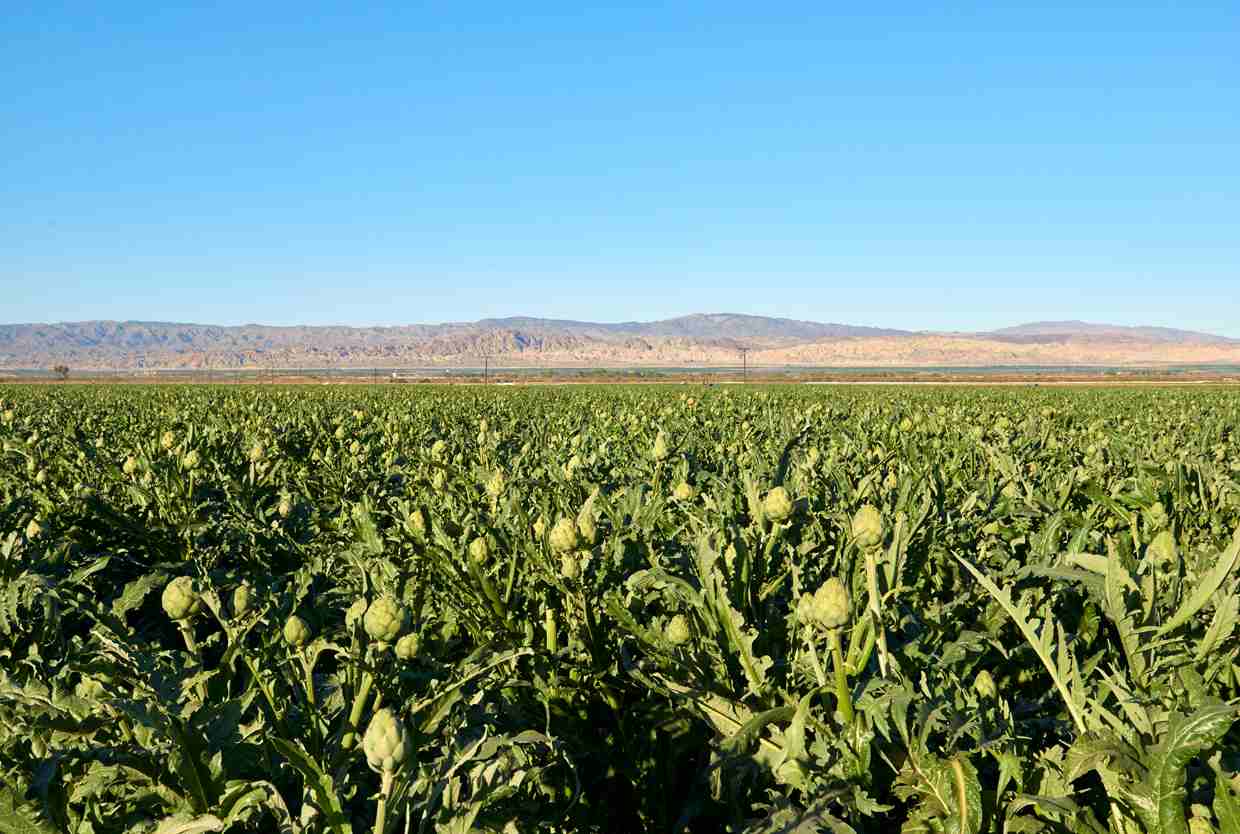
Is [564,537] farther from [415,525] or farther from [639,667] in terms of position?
[415,525]

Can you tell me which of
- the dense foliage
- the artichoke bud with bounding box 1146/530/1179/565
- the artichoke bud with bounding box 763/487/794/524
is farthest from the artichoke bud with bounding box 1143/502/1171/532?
the artichoke bud with bounding box 763/487/794/524

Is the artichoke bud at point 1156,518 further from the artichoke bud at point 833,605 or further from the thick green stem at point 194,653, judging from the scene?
the thick green stem at point 194,653

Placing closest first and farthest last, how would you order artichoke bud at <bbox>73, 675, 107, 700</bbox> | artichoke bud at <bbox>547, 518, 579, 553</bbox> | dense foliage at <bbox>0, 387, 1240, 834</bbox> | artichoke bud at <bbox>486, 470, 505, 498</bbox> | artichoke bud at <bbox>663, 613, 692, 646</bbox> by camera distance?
dense foliage at <bbox>0, 387, 1240, 834</bbox>
artichoke bud at <bbox>73, 675, 107, 700</bbox>
artichoke bud at <bbox>663, 613, 692, 646</bbox>
artichoke bud at <bbox>547, 518, 579, 553</bbox>
artichoke bud at <bbox>486, 470, 505, 498</bbox>

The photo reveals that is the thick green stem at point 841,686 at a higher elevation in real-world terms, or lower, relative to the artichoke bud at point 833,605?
lower

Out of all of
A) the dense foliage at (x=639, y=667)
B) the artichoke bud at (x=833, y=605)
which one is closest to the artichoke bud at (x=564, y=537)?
the dense foliage at (x=639, y=667)

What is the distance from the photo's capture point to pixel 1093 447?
5.82 meters

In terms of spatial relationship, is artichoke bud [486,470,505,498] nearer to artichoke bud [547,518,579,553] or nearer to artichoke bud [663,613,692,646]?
artichoke bud [547,518,579,553]

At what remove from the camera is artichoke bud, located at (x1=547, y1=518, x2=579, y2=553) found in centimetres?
246

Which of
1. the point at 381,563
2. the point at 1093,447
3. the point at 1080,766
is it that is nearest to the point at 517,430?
the point at 1093,447

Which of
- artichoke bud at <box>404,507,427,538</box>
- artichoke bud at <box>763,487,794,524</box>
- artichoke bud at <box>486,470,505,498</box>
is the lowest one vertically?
artichoke bud at <box>404,507,427,538</box>

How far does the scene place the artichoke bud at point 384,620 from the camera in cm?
168

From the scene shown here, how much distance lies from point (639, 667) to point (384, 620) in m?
0.88

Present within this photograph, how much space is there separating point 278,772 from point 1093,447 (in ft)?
19.3

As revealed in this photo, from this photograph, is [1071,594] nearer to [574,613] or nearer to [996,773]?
[996,773]
